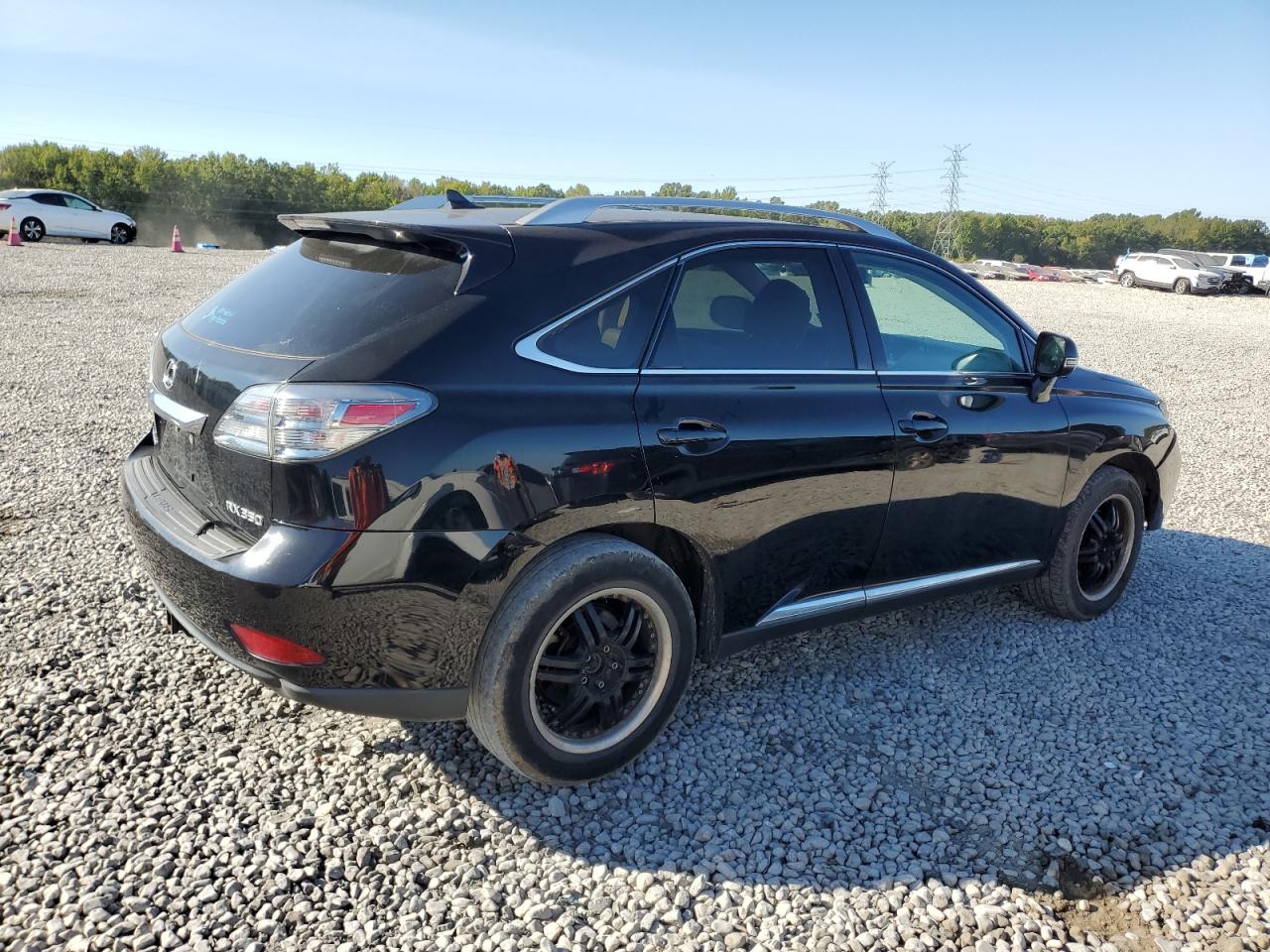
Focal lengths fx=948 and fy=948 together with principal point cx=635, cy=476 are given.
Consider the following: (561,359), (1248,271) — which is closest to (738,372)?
(561,359)

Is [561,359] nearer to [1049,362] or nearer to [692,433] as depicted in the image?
[692,433]

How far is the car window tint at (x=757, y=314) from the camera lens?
3.17 metres

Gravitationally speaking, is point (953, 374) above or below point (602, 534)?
above

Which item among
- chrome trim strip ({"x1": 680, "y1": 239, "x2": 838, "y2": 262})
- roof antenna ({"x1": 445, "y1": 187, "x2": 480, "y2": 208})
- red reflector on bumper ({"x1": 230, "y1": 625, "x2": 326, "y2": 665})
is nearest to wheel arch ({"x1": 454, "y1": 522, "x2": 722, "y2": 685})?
red reflector on bumper ({"x1": 230, "y1": 625, "x2": 326, "y2": 665})

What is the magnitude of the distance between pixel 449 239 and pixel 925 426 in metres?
1.94

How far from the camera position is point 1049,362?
13.4 ft

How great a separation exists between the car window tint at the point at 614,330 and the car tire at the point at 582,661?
56 centimetres

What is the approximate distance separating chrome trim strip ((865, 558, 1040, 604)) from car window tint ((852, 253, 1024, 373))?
2.82 ft

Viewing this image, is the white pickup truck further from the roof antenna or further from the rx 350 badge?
the rx 350 badge

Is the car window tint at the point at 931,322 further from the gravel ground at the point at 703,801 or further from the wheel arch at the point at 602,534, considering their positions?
the gravel ground at the point at 703,801

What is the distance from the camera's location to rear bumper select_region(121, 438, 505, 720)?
2.52 m

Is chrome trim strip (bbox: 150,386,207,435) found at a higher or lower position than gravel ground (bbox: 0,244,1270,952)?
higher

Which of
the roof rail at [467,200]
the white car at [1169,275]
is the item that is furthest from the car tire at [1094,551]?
the white car at [1169,275]

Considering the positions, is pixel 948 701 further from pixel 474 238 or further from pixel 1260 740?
pixel 474 238
